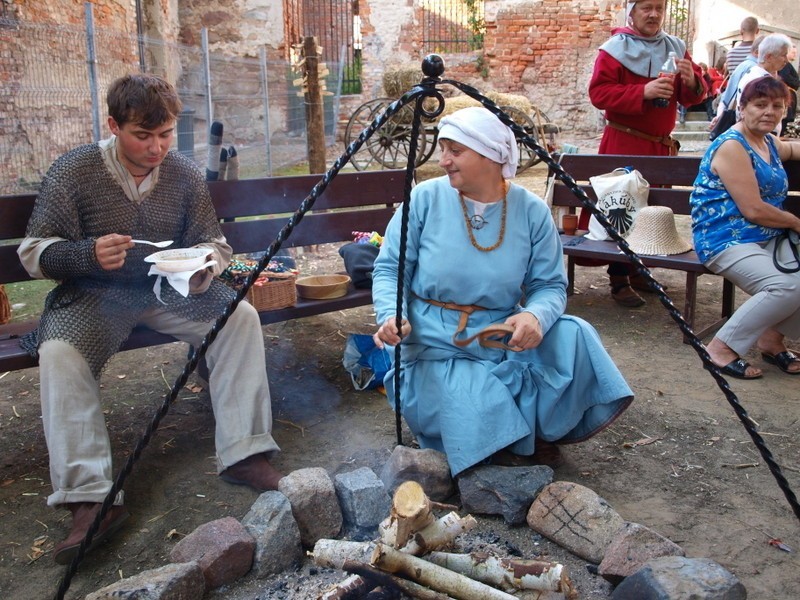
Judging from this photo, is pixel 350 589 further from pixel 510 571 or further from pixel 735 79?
pixel 735 79

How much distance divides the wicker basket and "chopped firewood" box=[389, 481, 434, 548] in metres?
1.70

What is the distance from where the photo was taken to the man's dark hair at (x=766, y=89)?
13.2 feet

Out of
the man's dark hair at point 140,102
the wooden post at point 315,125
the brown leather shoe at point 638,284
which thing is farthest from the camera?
the wooden post at point 315,125

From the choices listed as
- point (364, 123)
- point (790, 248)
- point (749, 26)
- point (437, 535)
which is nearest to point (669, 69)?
point (790, 248)

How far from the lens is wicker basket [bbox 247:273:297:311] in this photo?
3.77m

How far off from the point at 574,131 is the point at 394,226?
14698mm

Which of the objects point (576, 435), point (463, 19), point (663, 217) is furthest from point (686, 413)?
point (463, 19)

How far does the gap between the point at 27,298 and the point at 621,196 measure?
4.19m

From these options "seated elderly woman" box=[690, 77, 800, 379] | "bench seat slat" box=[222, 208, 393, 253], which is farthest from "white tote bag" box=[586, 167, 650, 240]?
"bench seat slat" box=[222, 208, 393, 253]

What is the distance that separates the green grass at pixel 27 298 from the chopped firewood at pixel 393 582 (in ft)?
11.9

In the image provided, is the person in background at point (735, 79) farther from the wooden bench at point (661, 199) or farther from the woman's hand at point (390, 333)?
the woman's hand at point (390, 333)

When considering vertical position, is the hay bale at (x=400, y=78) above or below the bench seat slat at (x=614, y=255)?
above

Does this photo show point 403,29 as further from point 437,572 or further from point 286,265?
point 437,572

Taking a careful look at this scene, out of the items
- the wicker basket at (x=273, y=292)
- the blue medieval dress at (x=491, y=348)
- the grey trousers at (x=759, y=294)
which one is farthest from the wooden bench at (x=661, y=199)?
the wicker basket at (x=273, y=292)
